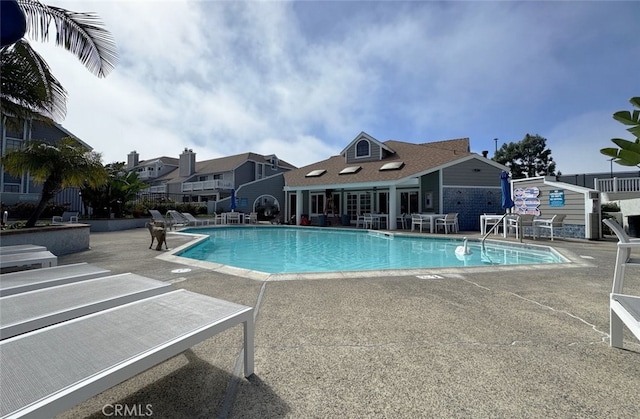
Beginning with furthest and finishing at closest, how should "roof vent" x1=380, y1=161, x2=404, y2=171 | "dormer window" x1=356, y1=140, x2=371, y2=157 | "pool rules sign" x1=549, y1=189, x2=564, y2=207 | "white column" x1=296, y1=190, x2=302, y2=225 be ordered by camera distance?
"white column" x1=296, y1=190, x2=302, y2=225, "dormer window" x1=356, y1=140, x2=371, y2=157, "roof vent" x1=380, y1=161, x2=404, y2=171, "pool rules sign" x1=549, y1=189, x2=564, y2=207

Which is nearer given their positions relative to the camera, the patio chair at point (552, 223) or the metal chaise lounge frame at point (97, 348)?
the metal chaise lounge frame at point (97, 348)

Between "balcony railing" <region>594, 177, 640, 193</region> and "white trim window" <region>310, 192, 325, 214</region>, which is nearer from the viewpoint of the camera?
"balcony railing" <region>594, 177, 640, 193</region>

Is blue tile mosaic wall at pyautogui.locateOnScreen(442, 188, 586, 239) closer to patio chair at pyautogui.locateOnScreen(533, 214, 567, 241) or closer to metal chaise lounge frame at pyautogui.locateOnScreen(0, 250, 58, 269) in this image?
patio chair at pyautogui.locateOnScreen(533, 214, 567, 241)

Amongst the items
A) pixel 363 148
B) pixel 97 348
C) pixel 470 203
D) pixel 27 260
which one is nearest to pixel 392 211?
pixel 470 203

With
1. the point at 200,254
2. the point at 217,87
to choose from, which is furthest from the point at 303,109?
the point at 200,254

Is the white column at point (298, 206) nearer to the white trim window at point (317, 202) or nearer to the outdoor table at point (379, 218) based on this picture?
the white trim window at point (317, 202)

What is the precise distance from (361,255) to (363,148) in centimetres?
1276

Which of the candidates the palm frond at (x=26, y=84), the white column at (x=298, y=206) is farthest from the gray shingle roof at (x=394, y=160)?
the palm frond at (x=26, y=84)

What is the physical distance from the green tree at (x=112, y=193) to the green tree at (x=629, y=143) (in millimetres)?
20262

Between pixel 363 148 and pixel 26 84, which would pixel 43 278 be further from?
pixel 363 148

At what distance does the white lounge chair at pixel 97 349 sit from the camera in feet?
4.02

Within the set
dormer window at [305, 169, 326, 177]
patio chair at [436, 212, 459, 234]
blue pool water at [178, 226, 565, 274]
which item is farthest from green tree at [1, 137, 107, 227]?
patio chair at [436, 212, 459, 234]

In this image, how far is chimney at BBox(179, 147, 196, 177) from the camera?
115 feet
